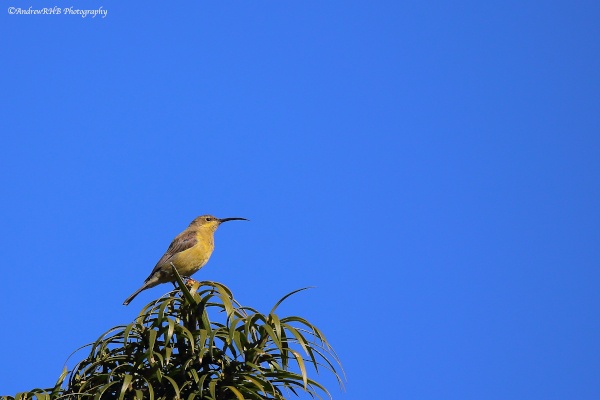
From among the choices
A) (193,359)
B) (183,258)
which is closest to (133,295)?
(183,258)

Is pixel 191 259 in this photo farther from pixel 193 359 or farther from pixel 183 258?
pixel 193 359

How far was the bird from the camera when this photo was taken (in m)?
9.64

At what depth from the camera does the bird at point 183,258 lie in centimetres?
964

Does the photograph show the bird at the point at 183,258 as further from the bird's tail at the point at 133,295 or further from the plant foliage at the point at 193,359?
the plant foliage at the point at 193,359

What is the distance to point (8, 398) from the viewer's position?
177 inches

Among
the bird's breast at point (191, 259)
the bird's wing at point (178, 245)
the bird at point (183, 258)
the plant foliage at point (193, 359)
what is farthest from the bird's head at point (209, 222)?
the plant foliage at point (193, 359)

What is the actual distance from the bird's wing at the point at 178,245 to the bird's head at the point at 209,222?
484 millimetres

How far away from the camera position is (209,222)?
10.7 meters

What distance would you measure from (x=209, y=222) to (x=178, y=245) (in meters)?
0.94

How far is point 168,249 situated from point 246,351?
559 cm

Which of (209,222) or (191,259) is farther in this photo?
(209,222)

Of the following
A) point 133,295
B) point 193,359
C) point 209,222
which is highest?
point 209,222

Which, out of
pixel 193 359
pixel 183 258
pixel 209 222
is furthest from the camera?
pixel 209 222

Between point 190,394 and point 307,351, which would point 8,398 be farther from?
point 307,351
